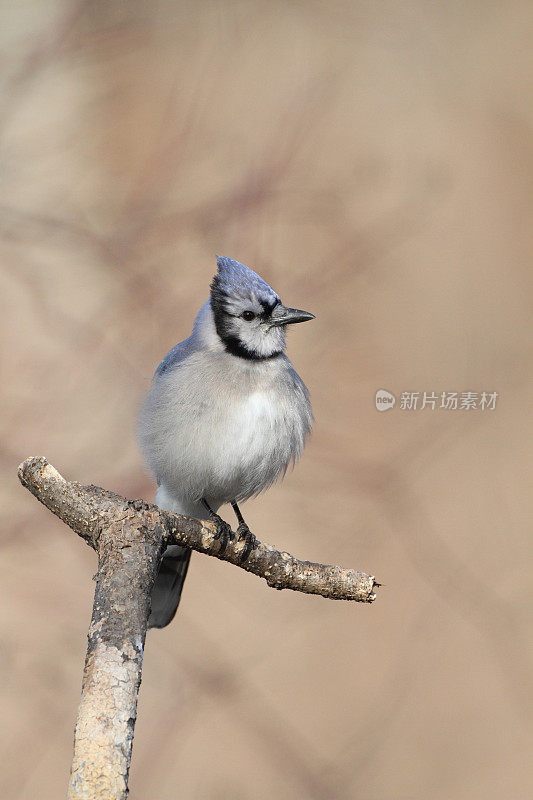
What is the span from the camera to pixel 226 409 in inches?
83.7

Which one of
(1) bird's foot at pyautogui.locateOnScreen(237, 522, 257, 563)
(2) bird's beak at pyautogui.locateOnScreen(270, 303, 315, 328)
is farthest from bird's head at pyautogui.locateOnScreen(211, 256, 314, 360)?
(1) bird's foot at pyautogui.locateOnScreen(237, 522, 257, 563)

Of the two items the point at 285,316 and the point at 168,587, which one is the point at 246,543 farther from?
the point at 285,316

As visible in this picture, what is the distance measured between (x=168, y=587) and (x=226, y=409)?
61 cm

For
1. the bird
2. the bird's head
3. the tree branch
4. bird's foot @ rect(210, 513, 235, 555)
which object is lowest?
the tree branch

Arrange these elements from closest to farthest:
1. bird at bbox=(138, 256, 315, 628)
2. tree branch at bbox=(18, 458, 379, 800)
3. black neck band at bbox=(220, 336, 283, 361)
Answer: tree branch at bbox=(18, 458, 379, 800)
bird at bbox=(138, 256, 315, 628)
black neck band at bbox=(220, 336, 283, 361)

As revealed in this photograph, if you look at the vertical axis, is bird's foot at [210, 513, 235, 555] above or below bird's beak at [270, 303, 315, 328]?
below

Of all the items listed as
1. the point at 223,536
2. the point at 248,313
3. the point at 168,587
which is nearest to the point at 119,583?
the point at 223,536

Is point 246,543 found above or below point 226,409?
below

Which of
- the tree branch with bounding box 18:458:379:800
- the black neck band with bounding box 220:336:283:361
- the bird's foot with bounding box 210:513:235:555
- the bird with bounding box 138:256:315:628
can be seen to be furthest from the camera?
the black neck band with bounding box 220:336:283:361

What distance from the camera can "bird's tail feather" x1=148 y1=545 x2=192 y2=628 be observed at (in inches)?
89.8

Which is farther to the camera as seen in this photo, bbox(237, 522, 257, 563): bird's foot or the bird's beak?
the bird's beak

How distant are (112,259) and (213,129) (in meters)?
0.89

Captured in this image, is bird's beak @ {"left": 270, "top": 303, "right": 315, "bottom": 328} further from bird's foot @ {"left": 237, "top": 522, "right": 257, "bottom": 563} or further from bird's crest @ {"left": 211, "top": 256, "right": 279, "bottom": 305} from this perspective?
bird's foot @ {"left": 237, "top": 522, "right": 257, "bottom": 563}

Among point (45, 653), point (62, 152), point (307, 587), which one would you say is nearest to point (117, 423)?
point (45, 653)
